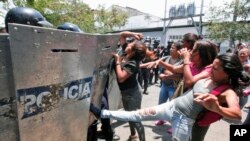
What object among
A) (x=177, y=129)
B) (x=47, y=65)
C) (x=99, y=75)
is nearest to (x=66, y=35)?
(x=47, y=65)

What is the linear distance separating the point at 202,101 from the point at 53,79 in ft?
3.51

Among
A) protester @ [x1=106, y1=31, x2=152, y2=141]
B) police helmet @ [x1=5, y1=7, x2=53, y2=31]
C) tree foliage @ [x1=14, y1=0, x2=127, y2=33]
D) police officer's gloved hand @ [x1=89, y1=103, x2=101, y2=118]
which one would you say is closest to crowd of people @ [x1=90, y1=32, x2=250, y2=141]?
police officer's gloved hand @ [x1=89, y1=103, x2=101, y2=118]

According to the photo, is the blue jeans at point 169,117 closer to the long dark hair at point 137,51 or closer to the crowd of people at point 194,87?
the crowd of people at point 194,87

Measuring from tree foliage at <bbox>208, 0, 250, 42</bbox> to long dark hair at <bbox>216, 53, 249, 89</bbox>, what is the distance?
15.8 m

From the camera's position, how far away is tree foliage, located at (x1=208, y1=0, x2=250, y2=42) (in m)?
17.5

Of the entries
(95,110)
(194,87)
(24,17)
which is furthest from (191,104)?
(24,17)

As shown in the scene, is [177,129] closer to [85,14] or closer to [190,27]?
[85,14]

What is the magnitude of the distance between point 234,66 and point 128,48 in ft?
5.14

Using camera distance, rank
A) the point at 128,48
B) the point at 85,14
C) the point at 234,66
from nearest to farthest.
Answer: the point at 234,66, the point at 128,48, the point at 85,14

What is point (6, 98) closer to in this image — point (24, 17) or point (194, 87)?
point (24, 17)

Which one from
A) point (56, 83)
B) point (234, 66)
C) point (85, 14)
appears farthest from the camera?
point (85, 14)

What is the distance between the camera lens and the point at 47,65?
180cm

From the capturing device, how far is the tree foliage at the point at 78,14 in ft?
52.6

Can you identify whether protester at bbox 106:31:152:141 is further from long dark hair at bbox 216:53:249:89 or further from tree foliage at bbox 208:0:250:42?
tree foliage at bbox 208:0:250:42
